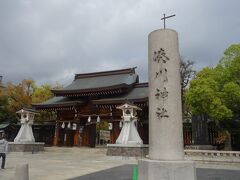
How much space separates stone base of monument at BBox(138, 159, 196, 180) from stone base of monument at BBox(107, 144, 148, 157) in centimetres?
1206

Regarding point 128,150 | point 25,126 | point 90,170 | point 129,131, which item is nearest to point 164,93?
point 90,170

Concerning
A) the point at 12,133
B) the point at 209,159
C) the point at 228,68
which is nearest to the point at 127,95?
the point at 228,68

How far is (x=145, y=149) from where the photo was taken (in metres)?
17.8

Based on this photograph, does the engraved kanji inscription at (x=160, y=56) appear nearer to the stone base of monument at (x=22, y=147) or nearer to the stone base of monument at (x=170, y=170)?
the stone base of monument at (x=170, y=170)

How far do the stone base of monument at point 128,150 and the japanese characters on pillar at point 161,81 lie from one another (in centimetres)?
1185

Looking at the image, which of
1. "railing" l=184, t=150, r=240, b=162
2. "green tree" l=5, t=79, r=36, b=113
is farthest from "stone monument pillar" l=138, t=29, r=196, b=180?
"green tree" l=5, t=79, r=36, b=113

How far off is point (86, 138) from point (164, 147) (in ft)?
70.5

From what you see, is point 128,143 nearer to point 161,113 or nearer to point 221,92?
point 221,92

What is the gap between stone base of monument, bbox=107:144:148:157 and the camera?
1688cm

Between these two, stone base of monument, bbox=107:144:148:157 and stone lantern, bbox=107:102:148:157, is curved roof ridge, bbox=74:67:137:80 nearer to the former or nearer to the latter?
stone lantern, bbox=107:102:148:157

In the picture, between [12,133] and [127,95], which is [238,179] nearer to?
[127,95]

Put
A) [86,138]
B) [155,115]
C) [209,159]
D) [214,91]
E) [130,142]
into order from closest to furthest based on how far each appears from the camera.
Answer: [155,115]
[209,159]
[130,142]
[214,91]
[86,138]

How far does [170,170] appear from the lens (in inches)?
192

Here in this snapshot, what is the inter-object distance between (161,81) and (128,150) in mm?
12261
